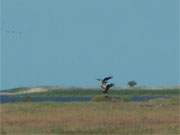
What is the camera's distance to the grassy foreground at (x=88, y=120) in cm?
3978

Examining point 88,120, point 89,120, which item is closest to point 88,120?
point 88,120

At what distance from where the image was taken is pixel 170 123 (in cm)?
4441

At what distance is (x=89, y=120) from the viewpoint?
45625 millimetres

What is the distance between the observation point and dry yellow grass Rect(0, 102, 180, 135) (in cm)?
3991

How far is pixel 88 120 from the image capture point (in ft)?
150

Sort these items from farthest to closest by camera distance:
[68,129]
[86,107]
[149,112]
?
[86,107]
[149,112]
[68,129]

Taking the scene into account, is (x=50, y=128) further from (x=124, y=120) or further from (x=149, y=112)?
(x=149, y=112)

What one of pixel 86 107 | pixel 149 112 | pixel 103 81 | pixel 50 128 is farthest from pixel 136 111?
pixel 103 81

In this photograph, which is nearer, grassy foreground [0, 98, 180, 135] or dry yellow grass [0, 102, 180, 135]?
grassy foreground [0, 98, 180, 135]

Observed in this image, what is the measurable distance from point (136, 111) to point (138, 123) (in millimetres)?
8540

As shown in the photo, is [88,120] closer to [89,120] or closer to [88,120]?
[88,120]

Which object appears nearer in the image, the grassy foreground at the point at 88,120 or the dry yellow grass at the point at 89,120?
the grassy foreground at the point at 88,120

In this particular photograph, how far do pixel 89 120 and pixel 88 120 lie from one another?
0.35 ft

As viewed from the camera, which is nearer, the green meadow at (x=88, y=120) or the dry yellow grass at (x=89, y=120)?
the green meadow at (x=88, y=120)
